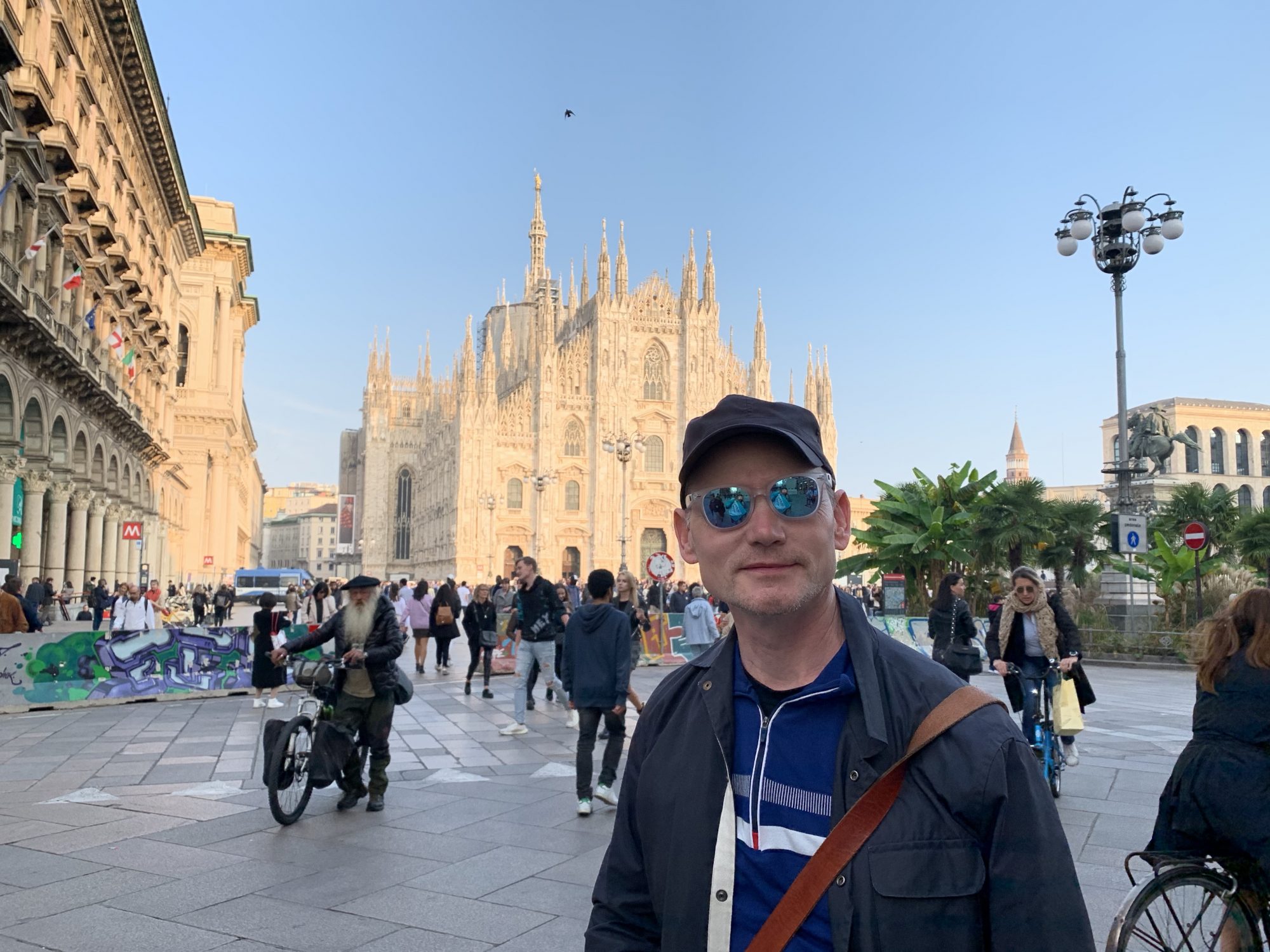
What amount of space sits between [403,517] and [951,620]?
217ft

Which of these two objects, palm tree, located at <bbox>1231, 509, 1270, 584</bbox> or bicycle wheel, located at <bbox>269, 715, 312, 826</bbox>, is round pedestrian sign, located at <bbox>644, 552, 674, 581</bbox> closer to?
palm tree, located at <bbox>1231, 509, 1270, 584</bbox>

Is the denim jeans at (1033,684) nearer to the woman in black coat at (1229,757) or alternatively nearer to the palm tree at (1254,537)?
the woman in black coat at (1229,757)

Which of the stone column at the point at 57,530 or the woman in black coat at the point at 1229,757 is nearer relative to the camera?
the woman in black coat at the point at 1229,757

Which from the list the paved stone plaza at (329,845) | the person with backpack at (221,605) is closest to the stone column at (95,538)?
the person with backpack at (221,605)

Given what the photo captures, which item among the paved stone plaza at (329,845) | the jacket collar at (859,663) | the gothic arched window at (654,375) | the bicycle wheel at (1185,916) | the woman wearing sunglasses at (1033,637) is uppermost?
the gothic arched window at (654,375)

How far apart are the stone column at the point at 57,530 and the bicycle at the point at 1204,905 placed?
23916 mm

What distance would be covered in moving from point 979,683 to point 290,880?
39.0 ft

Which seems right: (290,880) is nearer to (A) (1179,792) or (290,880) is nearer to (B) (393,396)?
(A) (1179,792)

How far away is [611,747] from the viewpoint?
678 cm

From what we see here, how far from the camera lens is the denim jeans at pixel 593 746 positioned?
658 centimetres

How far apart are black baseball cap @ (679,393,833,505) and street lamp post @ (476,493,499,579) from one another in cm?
5034

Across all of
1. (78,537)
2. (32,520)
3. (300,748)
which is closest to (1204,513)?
(300,748)

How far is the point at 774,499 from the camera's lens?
65.3 inches

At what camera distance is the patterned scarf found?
696 cm
